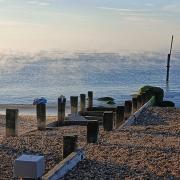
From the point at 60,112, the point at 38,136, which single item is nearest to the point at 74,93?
the point at 60,112

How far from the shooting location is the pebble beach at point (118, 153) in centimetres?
998

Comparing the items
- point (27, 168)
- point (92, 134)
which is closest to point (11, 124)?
point (92, 134)

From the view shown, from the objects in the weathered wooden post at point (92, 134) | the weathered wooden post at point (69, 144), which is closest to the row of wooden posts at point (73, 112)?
the weathered wooden post at point (92, 134)

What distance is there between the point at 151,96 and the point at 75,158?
1861 cm

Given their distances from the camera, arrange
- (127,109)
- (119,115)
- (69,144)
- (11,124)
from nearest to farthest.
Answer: (69,144)
(11,124)
(119,115)
(127,109)

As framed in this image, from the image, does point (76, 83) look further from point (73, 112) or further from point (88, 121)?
point (88, 121)

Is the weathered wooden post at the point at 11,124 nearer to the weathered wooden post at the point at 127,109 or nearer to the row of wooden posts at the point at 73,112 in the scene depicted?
the row of wooden posts at the point at 73,112

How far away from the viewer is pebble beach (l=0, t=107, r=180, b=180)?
393 inches

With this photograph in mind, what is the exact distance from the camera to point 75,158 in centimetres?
1034

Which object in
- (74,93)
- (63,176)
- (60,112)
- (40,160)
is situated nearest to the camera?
(40,160)

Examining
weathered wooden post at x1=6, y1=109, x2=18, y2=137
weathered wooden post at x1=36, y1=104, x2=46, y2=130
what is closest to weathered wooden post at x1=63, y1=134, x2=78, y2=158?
weathered wooden post at x1=6, y1=109, x2=18, y2=137

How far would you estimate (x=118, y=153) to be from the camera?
1166 cm

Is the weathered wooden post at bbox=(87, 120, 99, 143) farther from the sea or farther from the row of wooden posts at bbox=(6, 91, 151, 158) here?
the sea

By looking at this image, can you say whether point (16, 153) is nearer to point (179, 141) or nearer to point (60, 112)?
point (179, 141)
